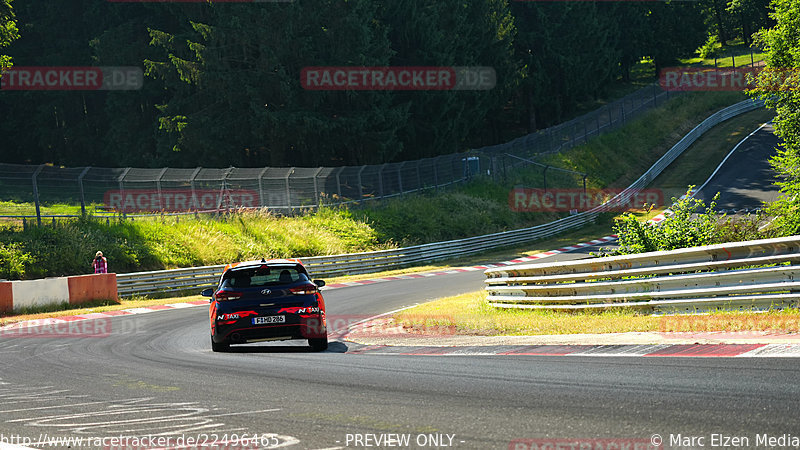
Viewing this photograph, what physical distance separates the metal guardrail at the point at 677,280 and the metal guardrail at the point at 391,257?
15.8 meters

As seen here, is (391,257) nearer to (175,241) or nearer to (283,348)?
(175,241)

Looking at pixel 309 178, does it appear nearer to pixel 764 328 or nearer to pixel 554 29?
pixel 764 328

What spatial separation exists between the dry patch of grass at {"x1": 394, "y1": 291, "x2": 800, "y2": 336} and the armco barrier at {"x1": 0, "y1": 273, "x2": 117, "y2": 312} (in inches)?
478

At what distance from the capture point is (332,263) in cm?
3334

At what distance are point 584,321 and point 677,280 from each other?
150 cm

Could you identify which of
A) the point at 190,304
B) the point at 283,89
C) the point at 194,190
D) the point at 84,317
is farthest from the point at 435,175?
the point at 84,317

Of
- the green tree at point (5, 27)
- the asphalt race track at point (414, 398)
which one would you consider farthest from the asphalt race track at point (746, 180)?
the asphalt race track at point (414, 398)

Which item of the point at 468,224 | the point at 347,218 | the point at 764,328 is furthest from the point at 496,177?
the point at 764,328

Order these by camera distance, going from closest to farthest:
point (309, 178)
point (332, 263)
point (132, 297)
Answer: point (132, 297) < point (332, 263) < point (309, 178)

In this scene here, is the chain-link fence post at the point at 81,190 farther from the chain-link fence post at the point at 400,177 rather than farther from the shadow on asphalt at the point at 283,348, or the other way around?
the shadow on asphalt at the point at 283,348

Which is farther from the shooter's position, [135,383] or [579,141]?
[579,141]

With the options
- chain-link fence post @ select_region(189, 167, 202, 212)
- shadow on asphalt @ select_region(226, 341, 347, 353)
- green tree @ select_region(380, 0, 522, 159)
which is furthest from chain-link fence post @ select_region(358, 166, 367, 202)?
shadow on asphalt @ select_region(226, 341, 347, 353)

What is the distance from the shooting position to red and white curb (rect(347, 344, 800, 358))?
834 centimetres

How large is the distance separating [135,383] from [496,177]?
39751 millimetres
